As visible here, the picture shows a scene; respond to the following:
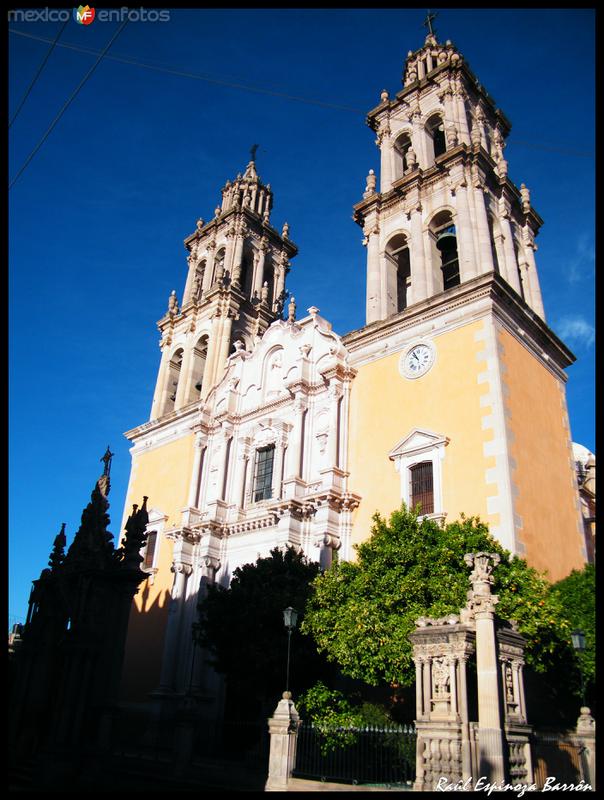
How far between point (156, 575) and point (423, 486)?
12.6m

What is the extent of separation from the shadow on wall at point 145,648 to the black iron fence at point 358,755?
1153 centimetres

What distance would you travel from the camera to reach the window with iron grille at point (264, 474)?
24.4m

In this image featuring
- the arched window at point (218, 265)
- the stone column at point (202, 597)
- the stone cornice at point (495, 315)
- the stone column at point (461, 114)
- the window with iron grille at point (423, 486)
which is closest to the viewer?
the window with iron grille at point (423, 486)

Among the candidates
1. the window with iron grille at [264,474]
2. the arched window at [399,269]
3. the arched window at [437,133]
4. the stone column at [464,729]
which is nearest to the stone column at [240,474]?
the window with iron grille at [264,474]

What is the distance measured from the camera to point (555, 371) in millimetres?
23469

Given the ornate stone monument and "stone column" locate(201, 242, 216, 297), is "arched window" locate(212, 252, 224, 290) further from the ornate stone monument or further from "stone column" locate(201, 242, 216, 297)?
the ornate stone monument

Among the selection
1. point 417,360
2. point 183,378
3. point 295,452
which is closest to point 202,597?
point 295,452

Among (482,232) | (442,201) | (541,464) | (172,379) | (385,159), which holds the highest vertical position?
(385,159)

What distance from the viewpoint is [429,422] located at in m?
20.1

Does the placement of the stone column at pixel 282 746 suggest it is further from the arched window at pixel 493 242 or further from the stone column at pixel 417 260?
the arched window at pixel 493 242

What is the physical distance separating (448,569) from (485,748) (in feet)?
18.3

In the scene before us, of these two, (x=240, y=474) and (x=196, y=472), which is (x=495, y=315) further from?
(x=196, y=472)

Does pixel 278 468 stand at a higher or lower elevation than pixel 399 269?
lower

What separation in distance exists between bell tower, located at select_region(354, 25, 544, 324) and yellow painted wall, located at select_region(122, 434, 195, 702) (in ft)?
36.5
